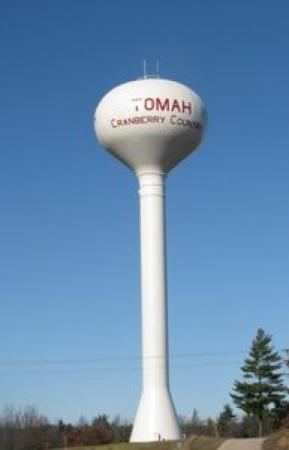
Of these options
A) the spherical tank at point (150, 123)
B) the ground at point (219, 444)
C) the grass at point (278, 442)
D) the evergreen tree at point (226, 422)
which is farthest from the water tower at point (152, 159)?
the evergreen tree at point (226, 422)

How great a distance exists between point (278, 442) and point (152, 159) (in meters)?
15.7

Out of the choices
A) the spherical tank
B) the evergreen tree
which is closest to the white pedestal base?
the spherical tank

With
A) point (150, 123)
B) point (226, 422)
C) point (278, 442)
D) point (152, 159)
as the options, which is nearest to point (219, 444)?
point (278, 442)

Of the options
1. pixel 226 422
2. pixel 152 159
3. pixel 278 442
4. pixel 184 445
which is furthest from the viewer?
pixel 226 422

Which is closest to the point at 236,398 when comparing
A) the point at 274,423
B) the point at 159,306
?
the point at 274,423

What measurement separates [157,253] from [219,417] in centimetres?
3929

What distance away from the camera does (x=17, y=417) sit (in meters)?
96.8

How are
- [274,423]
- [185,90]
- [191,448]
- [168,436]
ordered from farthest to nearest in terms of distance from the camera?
1. [274,423]
2. [185,90]
3. [168,436]
4. [191,448]

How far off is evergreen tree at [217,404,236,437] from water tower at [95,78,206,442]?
3075 centimetres

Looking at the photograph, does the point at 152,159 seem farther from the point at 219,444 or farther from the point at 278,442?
the point at 278,442

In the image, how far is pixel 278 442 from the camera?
40844 millimetres

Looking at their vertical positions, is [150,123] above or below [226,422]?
above

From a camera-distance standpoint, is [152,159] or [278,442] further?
[152,159]

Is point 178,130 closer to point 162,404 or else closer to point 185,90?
point 185,90
